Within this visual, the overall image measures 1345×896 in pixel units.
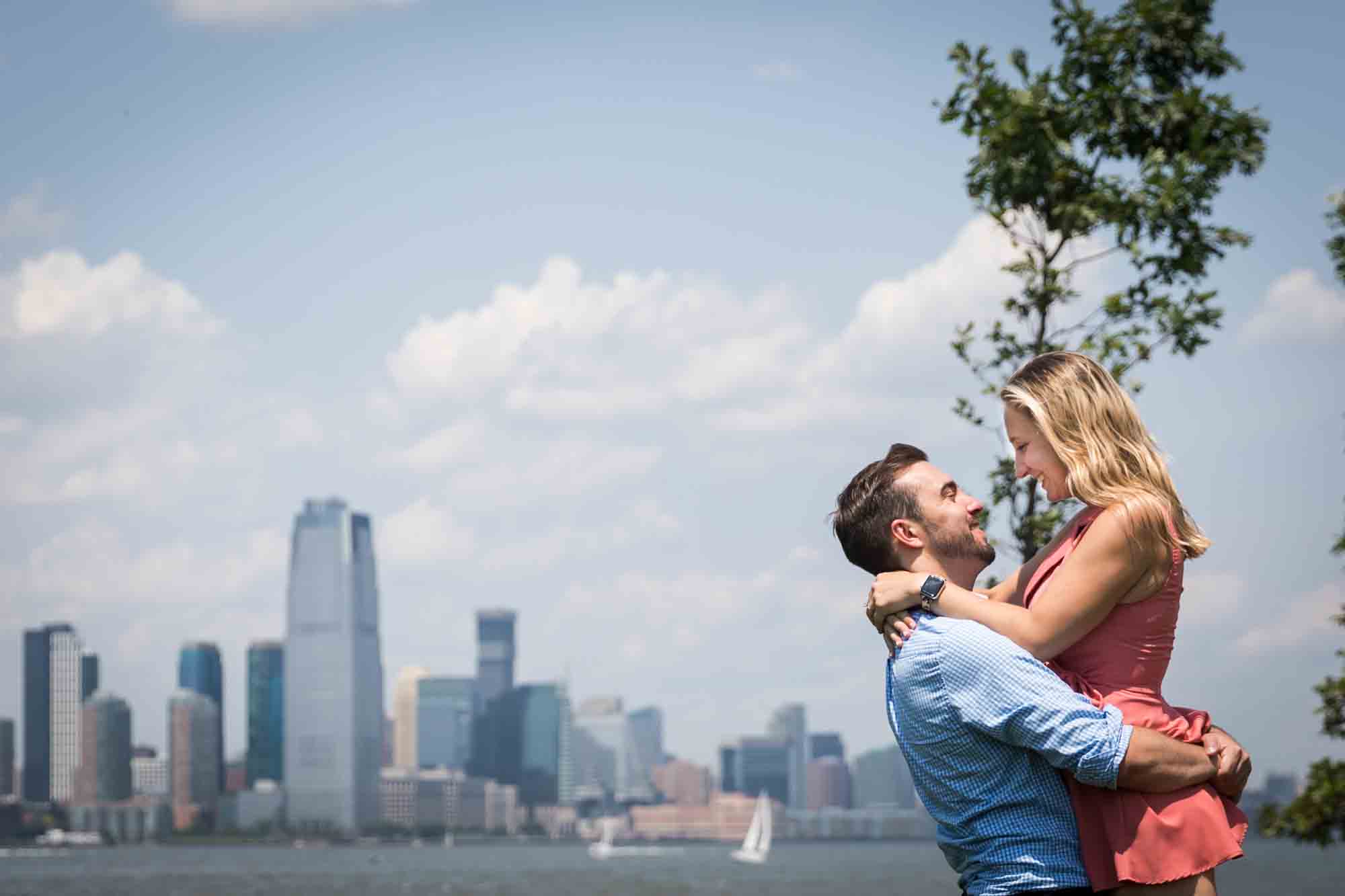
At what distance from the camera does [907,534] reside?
3.68 meters

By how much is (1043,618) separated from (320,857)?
184 m

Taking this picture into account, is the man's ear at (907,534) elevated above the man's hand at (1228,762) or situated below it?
above

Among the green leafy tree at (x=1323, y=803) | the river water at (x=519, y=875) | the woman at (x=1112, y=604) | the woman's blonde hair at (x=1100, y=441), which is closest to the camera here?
the woman at (x=1112, y=604)

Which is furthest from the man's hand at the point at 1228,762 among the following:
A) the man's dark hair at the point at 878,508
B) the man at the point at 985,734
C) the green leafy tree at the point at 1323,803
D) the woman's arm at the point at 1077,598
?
the green leafy tree at the point at 1323,803

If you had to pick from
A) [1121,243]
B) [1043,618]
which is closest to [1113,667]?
[1043,618]

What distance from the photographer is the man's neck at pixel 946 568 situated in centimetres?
367

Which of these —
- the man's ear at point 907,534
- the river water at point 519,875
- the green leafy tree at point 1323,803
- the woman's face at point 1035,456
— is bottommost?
the river water at point 519,875

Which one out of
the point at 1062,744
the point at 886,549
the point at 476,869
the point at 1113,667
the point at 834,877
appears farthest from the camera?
the point at 476,869

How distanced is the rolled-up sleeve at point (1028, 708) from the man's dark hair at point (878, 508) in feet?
1.12

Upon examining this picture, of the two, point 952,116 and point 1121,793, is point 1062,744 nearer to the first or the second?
point 1121,793

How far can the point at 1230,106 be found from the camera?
10117mm

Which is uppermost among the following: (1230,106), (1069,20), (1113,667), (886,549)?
(1069,20)

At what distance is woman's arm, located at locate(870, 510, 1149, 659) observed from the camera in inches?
134

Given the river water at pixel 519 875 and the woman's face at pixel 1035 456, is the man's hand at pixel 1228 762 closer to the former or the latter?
the woman's face at pixel 1035 456
